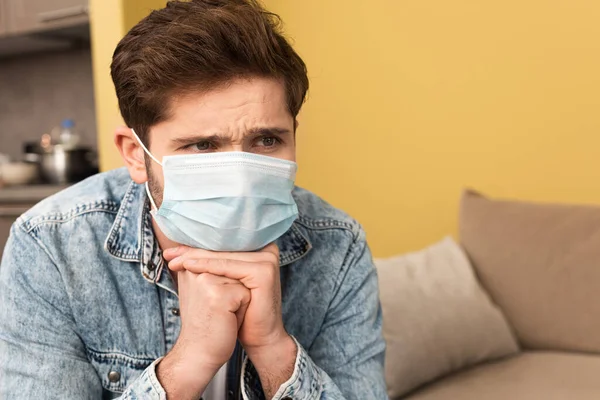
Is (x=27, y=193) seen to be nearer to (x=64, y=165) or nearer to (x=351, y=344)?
(x=64, y=165)

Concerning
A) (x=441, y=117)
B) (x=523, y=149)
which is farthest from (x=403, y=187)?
(x=523, y=149)

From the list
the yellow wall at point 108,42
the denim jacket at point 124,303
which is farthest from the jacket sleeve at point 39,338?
the yellow wall at point 108,42

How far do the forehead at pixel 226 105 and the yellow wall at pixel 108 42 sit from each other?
1249 millimetres

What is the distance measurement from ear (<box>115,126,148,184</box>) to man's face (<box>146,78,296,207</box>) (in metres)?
0.05

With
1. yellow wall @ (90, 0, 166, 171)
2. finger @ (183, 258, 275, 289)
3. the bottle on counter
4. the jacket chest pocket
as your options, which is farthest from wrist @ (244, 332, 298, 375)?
the bottle on counter

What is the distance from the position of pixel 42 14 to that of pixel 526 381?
2.22 m

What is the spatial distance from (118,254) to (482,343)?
42.2 inches

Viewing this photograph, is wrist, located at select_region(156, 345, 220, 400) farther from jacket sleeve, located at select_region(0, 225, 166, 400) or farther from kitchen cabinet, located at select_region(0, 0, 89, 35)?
kitchen cabinet, located at select_region(0, 0, 89, 35)

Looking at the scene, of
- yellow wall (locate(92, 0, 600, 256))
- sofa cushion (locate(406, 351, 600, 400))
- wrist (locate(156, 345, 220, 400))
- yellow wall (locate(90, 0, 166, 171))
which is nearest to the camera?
wrist (locate(156, 345, 220, 400))

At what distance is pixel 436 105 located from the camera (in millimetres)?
2520

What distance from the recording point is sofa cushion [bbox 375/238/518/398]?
5.48ft

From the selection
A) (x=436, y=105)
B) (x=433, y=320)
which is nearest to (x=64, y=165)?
(x=436, y=105)

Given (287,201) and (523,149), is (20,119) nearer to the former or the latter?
(523,149)

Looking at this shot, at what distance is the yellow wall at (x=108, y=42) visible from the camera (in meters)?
2.22
